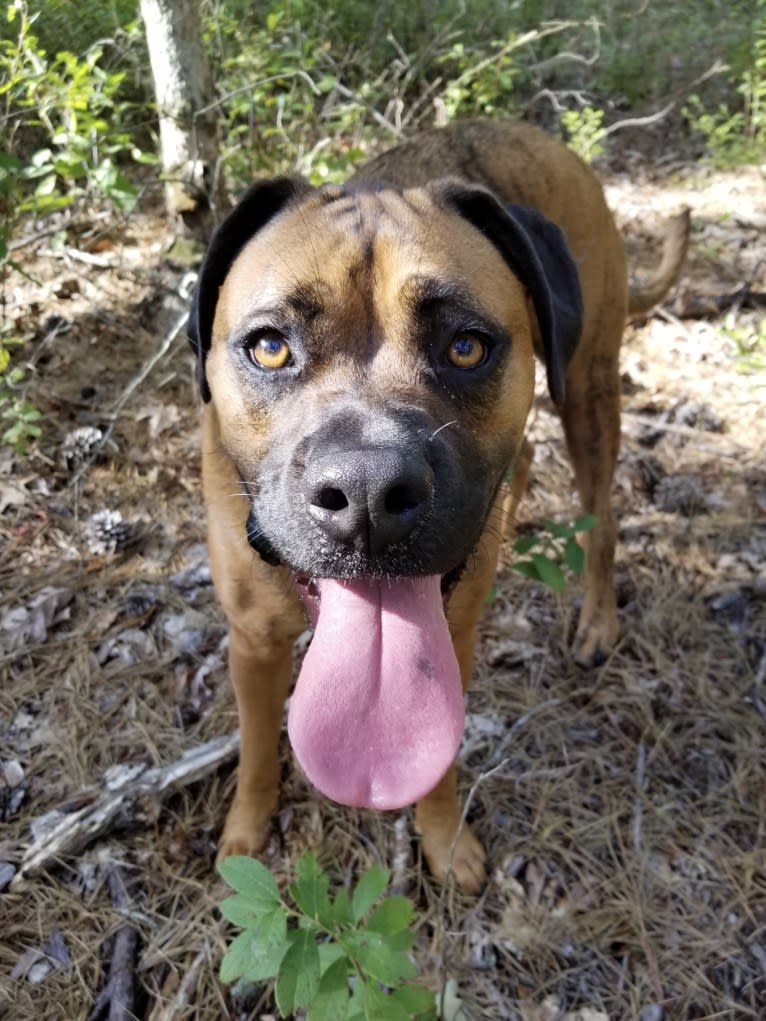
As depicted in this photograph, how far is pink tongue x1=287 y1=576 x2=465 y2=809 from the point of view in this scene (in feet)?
6.39

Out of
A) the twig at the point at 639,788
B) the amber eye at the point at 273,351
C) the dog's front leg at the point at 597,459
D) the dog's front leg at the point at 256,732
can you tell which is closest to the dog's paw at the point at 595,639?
the dog's front leg at the point at 597,459

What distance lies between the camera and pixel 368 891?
1.68 metres

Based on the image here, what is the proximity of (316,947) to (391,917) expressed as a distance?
165mm

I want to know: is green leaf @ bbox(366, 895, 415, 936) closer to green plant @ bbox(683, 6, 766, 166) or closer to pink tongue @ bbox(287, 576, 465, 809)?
pink tongue @ bbox(287, 576, 465, 809)

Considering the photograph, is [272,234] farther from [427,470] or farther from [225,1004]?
[225,1004]

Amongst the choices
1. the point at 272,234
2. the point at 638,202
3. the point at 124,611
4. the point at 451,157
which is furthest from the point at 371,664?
the point at 638,202

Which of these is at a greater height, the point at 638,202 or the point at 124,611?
the point at 638,202

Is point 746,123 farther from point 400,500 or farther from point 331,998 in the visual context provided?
point 331,998

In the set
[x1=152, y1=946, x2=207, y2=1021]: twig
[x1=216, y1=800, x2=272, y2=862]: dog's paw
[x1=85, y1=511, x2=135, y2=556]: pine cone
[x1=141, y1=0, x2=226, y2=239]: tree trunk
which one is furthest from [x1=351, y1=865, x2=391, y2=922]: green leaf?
[x1=141, y1=0, x2=226, y2=239]: tree trunk

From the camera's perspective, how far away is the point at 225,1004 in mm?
2350

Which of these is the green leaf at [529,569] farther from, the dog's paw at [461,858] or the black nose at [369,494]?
the black nose at [369,494]

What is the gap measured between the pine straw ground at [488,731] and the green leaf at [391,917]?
0.29 m

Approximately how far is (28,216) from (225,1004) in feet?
16.1

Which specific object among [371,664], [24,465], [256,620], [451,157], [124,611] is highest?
[451,157]
